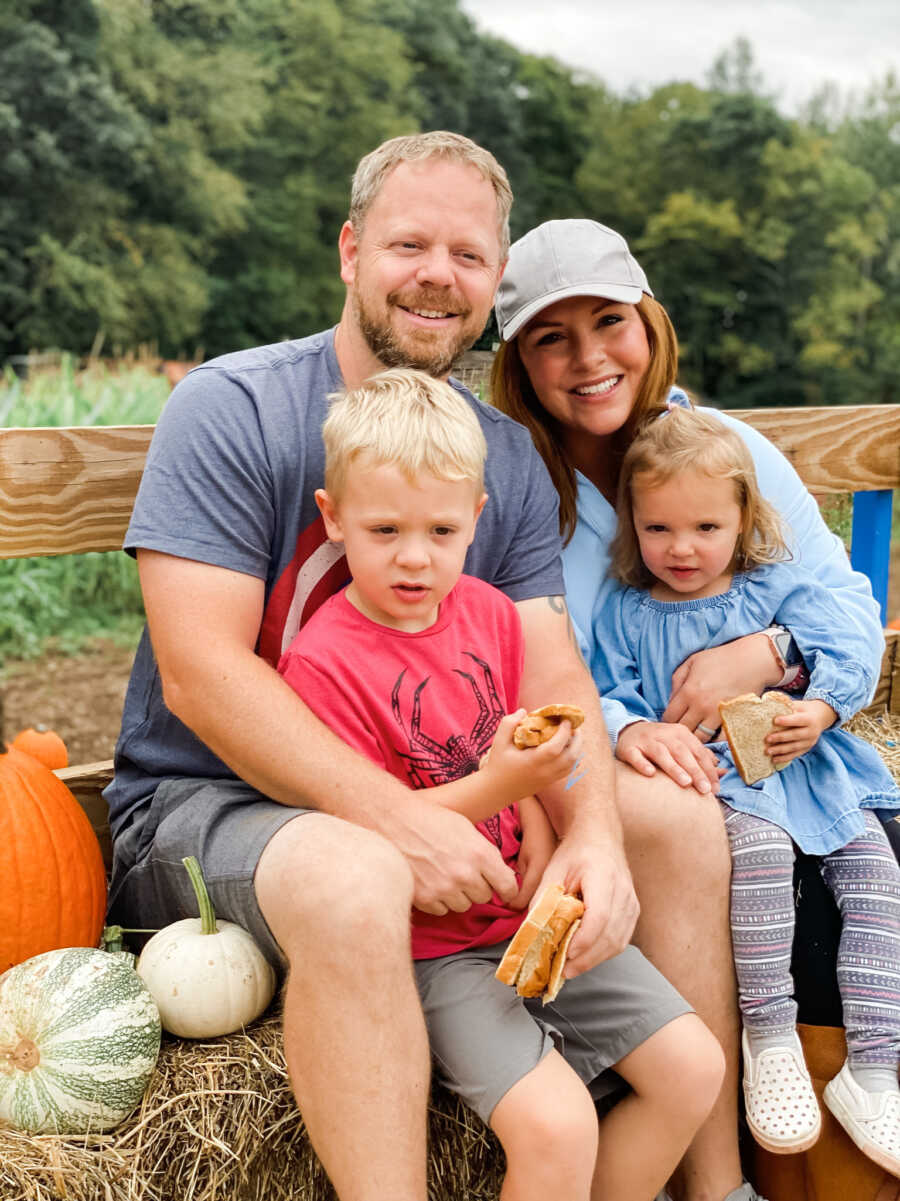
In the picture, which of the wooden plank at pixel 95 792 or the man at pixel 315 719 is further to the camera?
the wooden plank at pixel 95 792

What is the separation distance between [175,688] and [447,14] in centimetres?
3995

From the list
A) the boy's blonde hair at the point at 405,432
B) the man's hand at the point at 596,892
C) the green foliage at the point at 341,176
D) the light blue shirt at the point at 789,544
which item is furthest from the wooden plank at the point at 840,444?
the green foliage at the point at 341,176

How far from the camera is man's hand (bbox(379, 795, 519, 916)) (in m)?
1.89

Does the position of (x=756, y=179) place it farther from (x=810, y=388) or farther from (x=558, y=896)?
(x=558, y=896)

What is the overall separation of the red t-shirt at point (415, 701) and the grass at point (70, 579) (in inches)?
192

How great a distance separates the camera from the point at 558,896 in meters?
1.90

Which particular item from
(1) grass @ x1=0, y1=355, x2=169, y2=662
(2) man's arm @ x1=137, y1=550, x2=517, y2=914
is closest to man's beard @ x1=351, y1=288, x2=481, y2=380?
(2) man's arm @ x1=137, y1=550, x2=517, y2=914

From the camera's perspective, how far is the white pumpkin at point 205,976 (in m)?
2.03

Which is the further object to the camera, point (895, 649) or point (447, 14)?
point (447, 14)

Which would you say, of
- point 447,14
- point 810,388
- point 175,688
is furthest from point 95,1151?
point 447,14

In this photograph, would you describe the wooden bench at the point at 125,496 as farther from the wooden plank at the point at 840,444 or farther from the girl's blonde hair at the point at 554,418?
the girl's blonde hair at the point at 554,418

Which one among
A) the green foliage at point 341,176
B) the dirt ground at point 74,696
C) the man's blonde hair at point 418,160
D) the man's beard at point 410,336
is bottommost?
the dirt ground at point 74,696

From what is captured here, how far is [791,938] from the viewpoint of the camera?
223cm

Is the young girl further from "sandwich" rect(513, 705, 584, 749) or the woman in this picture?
"sandwich" rect(513, 705, 584, 749)
